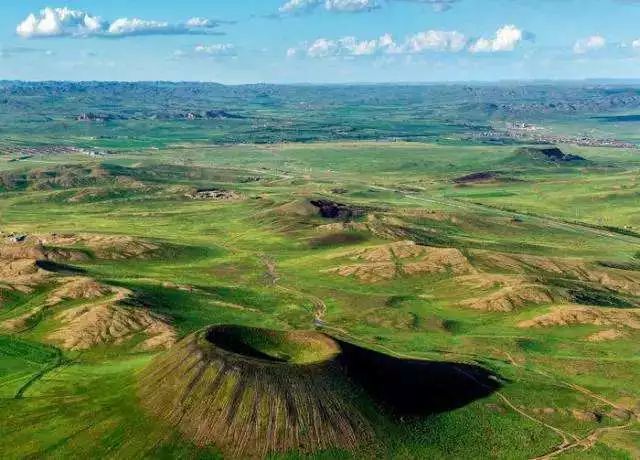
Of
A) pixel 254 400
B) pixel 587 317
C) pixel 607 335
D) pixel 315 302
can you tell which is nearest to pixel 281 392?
pixel 254 400

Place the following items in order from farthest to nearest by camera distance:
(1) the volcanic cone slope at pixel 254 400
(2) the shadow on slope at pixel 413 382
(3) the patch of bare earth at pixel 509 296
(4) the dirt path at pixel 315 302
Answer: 1. (3) the patch of bare earth at pixel 509 296
2. (4) the dirt path at pixel 315 302
3. (2) the shadow on slope at pixel 413 382
4. (1) the volcanic cone slope at pixel 254 400

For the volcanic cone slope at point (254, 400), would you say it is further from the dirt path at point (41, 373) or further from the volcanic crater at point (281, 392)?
the dirt path at point (41, 373)

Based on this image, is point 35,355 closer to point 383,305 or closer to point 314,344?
point 314,344

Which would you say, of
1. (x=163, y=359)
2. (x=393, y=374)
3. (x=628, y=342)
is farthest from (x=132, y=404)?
(x=628, y=342)

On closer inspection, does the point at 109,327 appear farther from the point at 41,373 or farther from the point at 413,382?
the point at 413,382

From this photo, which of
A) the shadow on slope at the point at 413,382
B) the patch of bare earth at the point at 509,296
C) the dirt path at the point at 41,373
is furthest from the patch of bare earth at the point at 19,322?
the patch of bare earth at the point at 509,296

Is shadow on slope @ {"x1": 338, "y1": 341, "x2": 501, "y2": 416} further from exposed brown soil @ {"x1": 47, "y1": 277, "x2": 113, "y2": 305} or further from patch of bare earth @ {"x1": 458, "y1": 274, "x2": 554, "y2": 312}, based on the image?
exposed brown soil @ {"x1": 47, "y1": 277, "x2": 113, "y2": 305}
